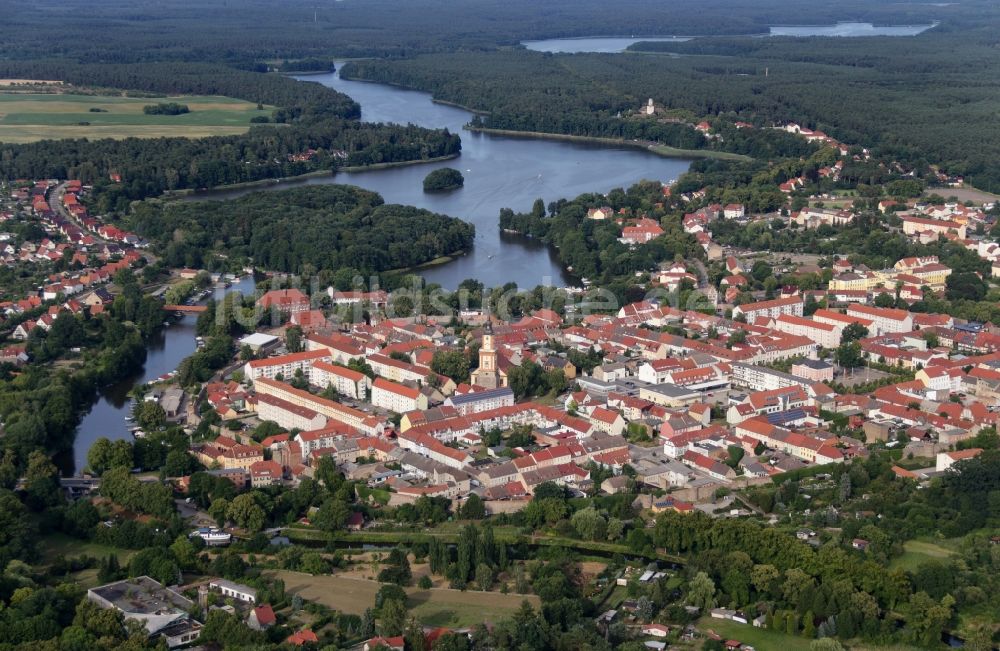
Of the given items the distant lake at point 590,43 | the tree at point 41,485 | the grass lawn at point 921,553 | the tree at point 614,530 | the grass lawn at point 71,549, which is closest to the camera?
the grass lawn at point 921,553

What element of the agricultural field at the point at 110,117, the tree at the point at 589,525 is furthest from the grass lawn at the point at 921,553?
the agricultural field at the point at 110,117

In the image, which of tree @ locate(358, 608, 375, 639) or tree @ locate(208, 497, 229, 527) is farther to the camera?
tree @ locate(208, 497, 229, 527)

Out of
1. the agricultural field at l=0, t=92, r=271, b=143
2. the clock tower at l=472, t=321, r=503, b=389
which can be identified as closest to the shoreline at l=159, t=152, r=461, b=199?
the agricultural field at l=0, t=92, r=271, b=143

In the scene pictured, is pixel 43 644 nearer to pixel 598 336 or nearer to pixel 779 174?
pixel 598 336

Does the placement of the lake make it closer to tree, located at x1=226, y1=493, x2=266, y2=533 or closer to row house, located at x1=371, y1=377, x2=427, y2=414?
row house, located at x1=371, y1=377, x2=427, y2=414

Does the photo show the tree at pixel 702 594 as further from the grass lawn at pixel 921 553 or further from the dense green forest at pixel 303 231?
the dense green forest at pixel 303 231
